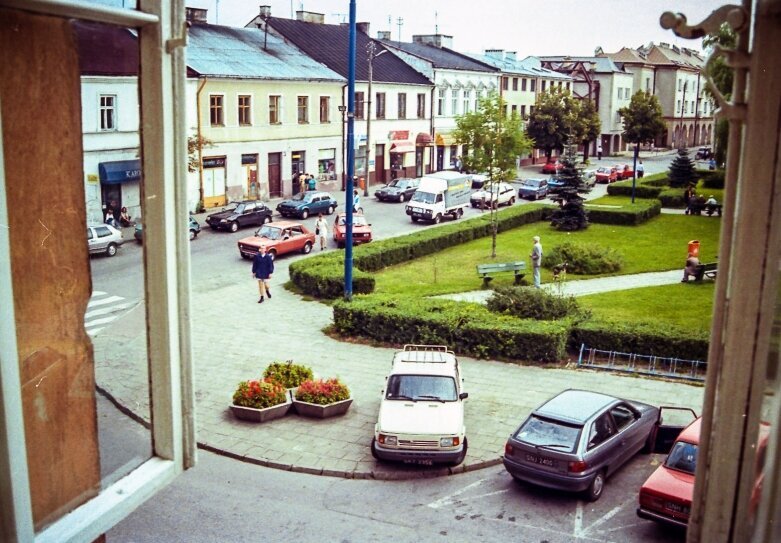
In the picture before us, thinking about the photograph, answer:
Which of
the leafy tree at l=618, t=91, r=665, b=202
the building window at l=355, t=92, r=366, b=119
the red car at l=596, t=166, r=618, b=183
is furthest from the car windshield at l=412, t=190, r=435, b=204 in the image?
the red car at l=596, t=166, r=618, b=183

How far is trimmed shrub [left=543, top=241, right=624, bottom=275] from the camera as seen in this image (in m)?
28.5

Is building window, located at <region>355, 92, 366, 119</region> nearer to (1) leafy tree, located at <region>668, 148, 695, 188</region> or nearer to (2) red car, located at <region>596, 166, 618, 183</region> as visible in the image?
(2) red car, located at <region>596, 166, 618, 183</region>

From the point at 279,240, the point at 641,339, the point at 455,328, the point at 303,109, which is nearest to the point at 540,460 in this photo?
the point at 455,328

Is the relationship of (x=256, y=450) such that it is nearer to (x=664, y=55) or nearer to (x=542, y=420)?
(x=542, y=420)

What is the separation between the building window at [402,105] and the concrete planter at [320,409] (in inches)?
1727

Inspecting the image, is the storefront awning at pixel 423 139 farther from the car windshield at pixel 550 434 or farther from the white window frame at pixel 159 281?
the white window frame at pixel 159 281

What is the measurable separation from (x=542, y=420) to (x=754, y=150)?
1020 cm

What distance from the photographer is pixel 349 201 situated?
2136 centimetres

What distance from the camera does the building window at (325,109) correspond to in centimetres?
4906

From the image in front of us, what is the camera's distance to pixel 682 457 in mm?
10891

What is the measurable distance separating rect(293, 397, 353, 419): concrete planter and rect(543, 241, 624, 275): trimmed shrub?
15638 millimetres

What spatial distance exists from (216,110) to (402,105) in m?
18.9

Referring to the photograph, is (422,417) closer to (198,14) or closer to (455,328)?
(455,328)

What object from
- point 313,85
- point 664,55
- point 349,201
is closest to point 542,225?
point 313,85
